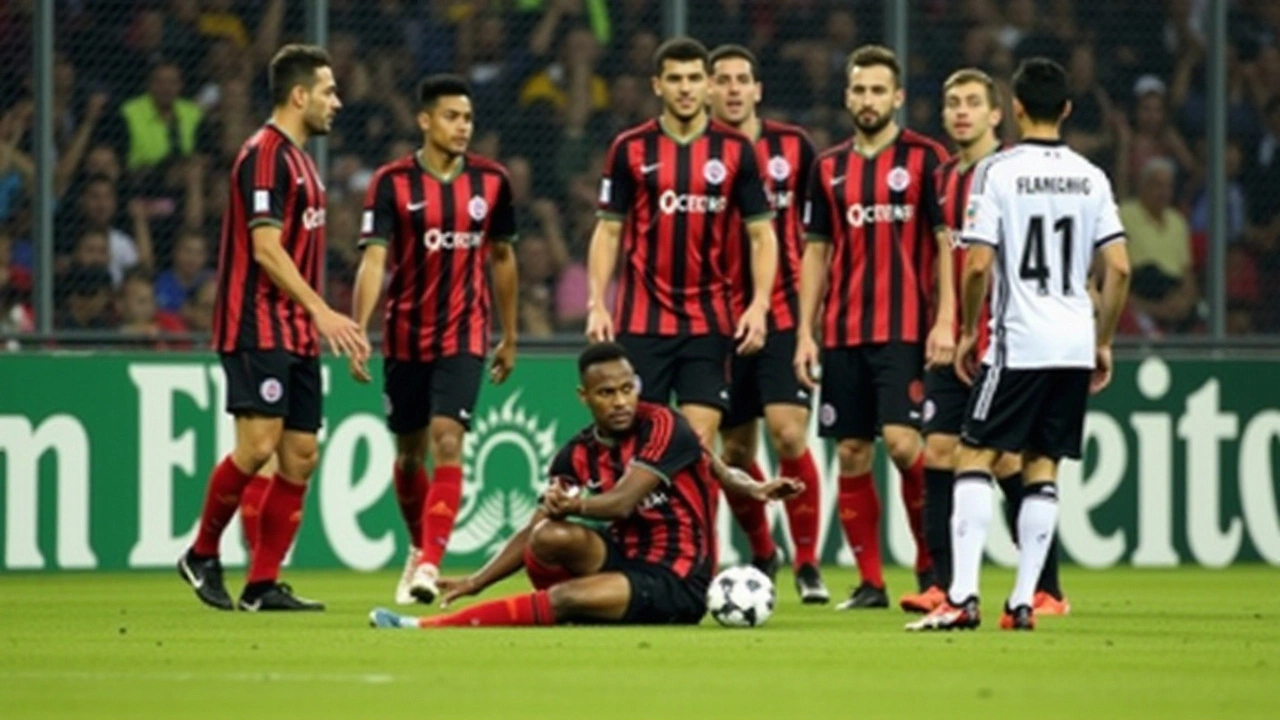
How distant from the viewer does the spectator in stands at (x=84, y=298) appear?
53.8 ft

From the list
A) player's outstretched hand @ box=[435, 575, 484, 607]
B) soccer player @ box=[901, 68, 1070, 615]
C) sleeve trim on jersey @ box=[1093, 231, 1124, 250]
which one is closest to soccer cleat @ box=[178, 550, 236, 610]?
player's outstretched hand @ box=[435, 575, 484, 607]

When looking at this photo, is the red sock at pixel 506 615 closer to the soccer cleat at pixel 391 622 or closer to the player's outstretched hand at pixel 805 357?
the soccer cleat at pixel 391 622

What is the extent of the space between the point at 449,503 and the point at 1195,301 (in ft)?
21.0

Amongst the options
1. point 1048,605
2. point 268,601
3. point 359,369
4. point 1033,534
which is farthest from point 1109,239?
point 268,601

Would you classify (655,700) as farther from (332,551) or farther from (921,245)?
(332,551)

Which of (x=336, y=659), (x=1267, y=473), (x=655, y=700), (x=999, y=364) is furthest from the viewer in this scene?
(x=1267, y=473)

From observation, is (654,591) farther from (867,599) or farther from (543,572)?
(867,599)

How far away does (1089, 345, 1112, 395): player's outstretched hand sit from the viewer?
11109 millimetres

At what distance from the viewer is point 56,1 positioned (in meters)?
16.3

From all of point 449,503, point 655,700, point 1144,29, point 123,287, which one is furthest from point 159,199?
point 655,700

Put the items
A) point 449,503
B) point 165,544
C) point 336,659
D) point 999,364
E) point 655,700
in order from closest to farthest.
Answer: point 655,700
point 336,659
point 999,364
point 449,503
point 165,544

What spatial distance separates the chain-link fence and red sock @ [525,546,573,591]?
580 centimetres

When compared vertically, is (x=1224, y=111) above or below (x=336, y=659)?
above

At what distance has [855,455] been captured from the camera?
13.3 meters
